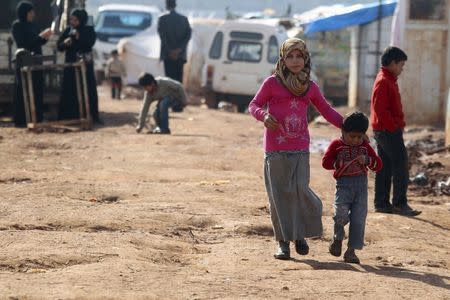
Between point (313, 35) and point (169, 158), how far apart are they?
1508 cm

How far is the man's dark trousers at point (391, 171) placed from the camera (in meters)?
10.2

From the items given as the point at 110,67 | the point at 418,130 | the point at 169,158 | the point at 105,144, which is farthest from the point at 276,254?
the point at 110,67

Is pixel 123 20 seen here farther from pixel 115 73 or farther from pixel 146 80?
pixel 146 80

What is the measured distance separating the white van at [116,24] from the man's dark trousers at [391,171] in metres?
20.2

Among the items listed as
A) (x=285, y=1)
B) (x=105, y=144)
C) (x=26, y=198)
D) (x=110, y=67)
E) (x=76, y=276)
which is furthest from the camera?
(x=285, y=1)

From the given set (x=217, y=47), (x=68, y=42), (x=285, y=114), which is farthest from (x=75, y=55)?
(x=285, y=114)

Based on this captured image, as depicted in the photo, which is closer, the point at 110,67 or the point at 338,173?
the point at 338,173

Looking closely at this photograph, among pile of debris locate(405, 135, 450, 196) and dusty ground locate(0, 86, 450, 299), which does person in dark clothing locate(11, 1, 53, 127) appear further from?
pile of debris locate(405, 135, 450, 196)

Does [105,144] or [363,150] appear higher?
[363,150]

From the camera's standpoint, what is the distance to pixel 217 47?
24031mm

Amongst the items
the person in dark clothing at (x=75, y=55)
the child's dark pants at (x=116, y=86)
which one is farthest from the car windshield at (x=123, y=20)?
the person in dark clothing at (x=75, y=55)

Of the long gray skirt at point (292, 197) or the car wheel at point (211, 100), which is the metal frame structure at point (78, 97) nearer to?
the car wheel at point (211, 100)

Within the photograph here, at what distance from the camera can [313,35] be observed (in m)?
27.6

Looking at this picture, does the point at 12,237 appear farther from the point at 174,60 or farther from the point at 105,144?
the point at 174,60
